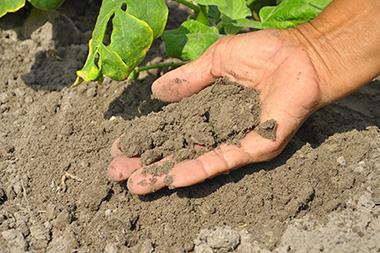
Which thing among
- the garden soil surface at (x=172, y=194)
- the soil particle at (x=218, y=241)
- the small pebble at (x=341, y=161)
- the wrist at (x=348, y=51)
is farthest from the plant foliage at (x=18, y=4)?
the small pebble at (x=341, y=161)

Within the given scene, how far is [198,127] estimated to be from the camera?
2490 mm

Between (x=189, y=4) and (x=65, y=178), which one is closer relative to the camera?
(x=65, y=178)

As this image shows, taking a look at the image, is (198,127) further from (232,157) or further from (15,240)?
(15,240)

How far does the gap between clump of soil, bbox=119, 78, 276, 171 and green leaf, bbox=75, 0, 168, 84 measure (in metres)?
0.25

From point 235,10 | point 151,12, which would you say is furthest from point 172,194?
point 235,10

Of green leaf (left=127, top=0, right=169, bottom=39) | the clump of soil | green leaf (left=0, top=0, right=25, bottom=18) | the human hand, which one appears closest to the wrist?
→ the human hand

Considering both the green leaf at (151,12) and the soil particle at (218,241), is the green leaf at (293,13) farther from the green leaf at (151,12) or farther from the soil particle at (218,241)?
the soil particle at (218,241)

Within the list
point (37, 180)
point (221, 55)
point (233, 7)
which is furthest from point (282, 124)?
point (37, 180)

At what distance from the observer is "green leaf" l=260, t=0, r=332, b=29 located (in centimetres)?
276

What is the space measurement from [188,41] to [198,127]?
482 mm

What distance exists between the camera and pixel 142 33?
252 centimetres

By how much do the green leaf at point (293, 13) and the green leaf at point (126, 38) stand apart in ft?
1.70

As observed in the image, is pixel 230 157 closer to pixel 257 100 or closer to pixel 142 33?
pixel 257 100

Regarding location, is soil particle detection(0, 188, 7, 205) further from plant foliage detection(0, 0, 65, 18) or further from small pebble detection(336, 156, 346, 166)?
small pebble detection(336, 156, 346, 166)
